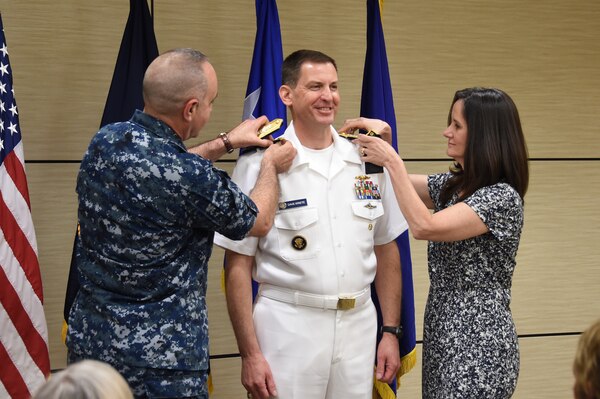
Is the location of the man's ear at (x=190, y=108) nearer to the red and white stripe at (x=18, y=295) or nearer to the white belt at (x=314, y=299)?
the white belt at (x=314, y=299)

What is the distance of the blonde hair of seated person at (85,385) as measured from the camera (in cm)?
136

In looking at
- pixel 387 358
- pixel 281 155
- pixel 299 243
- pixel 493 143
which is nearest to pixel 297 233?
pixel 299 243

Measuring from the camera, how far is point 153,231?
2.18 metres

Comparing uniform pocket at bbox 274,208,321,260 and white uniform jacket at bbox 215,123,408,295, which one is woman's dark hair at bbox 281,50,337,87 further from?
uniform pocket at bbox 274,208,321,260

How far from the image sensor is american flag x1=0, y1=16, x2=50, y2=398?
3.07m

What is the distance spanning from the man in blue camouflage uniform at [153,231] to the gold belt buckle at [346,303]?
61 cm

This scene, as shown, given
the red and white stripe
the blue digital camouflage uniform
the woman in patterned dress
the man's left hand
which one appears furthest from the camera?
the red and white stripe

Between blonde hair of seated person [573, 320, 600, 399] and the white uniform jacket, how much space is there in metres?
1.32

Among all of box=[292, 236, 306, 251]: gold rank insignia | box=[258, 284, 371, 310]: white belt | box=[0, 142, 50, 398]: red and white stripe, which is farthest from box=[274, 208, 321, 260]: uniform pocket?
box=[0, 142, 50, 398]: red and white stripe

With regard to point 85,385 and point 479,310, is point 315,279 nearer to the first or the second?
point 479,310

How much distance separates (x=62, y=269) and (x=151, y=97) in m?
1.65

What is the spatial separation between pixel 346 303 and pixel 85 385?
1.46m

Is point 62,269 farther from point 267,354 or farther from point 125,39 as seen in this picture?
point 267,354

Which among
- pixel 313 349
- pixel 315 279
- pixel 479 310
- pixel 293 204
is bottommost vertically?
pixel 313 349
